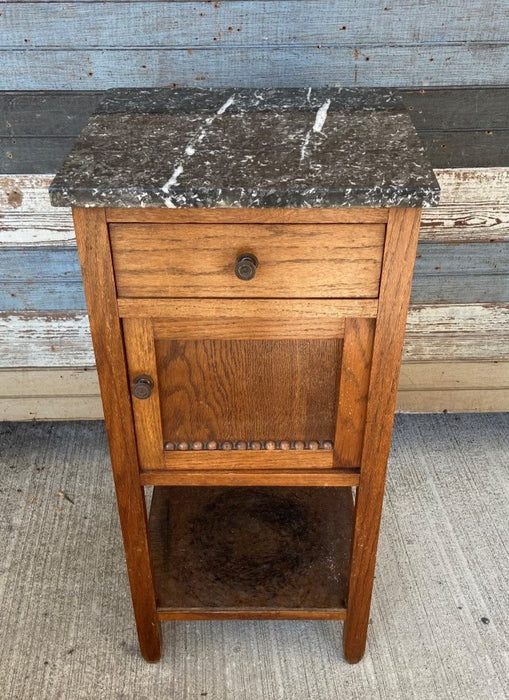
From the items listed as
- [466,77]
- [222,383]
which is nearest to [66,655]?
[222,383]

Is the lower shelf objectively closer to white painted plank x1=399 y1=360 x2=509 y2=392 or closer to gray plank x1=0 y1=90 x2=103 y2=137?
white painted plank x1=399 y1=360 x2=509 y2=392

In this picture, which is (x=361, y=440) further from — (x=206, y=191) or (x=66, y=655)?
(x=66, y=655)

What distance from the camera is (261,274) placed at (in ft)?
2.80

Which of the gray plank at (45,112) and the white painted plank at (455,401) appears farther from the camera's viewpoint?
the white painted plank at (455,401)

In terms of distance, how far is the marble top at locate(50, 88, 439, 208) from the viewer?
30.3 inches

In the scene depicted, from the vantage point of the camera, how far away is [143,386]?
938 millimetres

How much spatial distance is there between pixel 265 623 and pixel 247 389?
59 cm

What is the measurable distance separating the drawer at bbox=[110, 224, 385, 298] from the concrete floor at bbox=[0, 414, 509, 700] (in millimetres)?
751

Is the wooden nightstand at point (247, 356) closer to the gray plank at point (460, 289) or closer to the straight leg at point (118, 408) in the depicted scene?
the straight leg at point (118, 408)

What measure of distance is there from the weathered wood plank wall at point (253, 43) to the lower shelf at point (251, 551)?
2.65 feet

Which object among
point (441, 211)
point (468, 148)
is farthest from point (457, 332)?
point (468, 148)

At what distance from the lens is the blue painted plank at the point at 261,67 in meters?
1.21

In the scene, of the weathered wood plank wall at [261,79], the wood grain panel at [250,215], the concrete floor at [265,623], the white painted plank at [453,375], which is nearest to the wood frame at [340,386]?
the wood grain panel at [250,215]

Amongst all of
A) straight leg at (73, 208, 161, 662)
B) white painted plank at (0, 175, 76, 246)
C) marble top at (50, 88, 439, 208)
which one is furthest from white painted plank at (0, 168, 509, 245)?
straight leg at (73, 208, 161, 662)
